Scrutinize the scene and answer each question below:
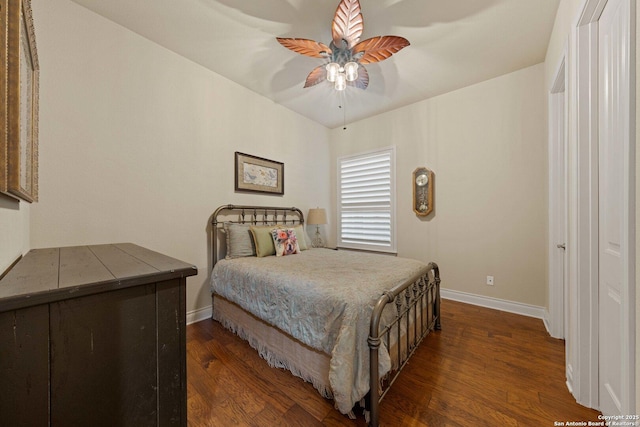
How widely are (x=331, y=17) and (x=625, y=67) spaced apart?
1.86 m

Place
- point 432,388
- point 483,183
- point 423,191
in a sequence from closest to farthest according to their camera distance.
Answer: point 432,388
point 483,183
point 423,191

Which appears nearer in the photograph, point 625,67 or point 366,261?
point 625,67

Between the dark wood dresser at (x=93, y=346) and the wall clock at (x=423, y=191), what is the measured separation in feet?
10.4

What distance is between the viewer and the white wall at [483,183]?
2662 millimetres

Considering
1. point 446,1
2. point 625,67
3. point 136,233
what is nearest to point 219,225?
point 136,233

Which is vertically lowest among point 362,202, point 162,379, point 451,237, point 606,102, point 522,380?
point 522,380

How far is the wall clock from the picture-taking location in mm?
3334

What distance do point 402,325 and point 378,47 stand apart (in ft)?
7.23

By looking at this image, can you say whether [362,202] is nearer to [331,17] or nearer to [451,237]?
[451,237]

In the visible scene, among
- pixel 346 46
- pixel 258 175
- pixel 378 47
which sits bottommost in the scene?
pixel 258 175

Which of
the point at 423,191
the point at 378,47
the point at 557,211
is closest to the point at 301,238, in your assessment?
the point at 423,191

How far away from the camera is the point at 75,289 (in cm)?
67

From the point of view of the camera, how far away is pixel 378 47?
1.97 metres

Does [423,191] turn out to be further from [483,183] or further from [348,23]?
[348,23]
